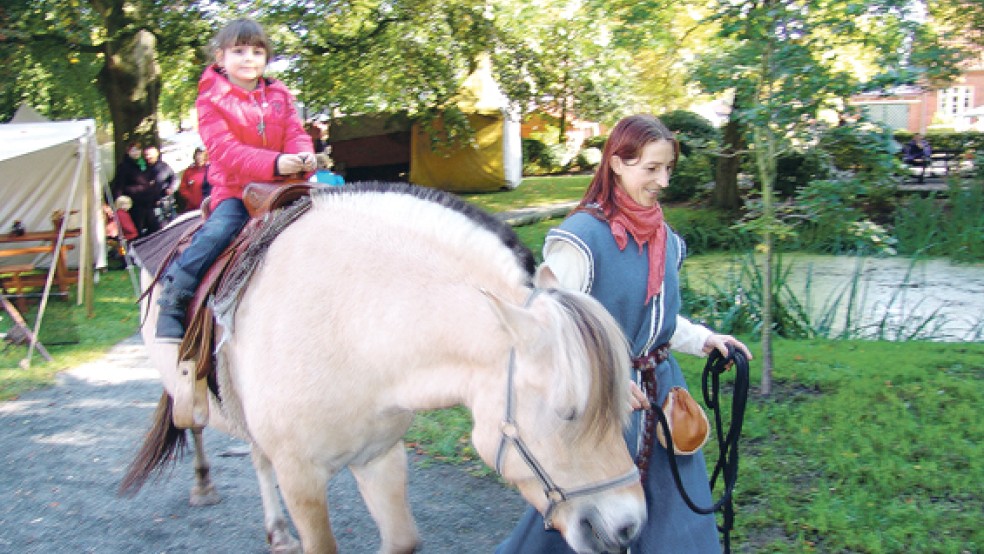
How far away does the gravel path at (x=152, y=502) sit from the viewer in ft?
12.8

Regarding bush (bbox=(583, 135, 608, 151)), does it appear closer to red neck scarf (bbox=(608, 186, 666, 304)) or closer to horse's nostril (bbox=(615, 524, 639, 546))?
red neck scarf (bbox=(608, 186, 666, 304))

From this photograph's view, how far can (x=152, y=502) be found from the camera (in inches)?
174

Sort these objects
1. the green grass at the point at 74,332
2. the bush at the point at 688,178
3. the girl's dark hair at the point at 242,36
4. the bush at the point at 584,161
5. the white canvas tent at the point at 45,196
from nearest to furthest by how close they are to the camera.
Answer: the girl's dark hair at the point at 242,36
the green grass at the point at 74,332
the white canvas tent at the point at 45,196
the bush at the point at 688,178
the bush at the point at 584,161

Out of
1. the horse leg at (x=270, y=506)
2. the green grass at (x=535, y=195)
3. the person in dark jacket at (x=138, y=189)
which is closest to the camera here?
the horse leg at (x=270, y=506)

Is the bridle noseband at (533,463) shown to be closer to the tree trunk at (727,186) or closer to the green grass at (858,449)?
the green grass at (858,449)

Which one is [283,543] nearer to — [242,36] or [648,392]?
[648,392]

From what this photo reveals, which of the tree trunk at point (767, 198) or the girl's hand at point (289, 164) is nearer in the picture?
the girl's hand at point (289, 164)

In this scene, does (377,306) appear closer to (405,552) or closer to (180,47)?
(405,552)

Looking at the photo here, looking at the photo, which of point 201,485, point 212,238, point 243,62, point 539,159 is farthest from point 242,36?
point 539,159

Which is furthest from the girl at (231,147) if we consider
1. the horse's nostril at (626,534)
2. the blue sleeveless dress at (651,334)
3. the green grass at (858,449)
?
the green grass at (858,449)

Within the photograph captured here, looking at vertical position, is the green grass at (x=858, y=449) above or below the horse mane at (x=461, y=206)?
below

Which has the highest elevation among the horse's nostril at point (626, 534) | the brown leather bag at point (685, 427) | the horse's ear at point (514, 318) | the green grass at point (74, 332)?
the horse's ear at point (514, 318)

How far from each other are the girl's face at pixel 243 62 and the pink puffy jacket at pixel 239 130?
41 mm

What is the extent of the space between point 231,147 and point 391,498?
1473mm
